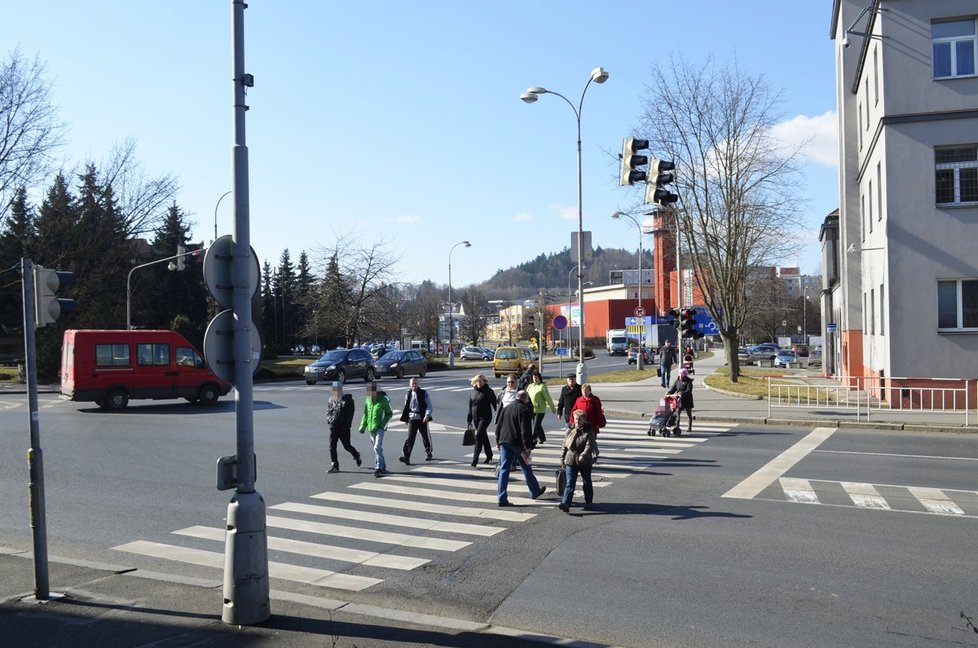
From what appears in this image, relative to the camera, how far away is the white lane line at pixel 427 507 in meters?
10.9

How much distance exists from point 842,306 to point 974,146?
41.9 feet

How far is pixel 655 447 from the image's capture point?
683 inches

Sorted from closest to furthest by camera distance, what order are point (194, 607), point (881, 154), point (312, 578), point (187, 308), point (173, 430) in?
point (194, 607) < point (312, 578) < point (173, 430) < point (881, 154) < point (187, 308)

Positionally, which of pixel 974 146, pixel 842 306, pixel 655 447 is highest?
pixel 974 146

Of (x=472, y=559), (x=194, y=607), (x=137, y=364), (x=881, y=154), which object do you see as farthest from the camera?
(x=137, y=364)

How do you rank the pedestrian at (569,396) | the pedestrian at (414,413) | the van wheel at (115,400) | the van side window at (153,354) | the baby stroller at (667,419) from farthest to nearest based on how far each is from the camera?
1. the van side window at (153,354)
2. the van wheel at (115,400)
3. the baby stroller at (667,419)
4. the pedestrian at (569,396)
5. the pedestrian at (414,413)

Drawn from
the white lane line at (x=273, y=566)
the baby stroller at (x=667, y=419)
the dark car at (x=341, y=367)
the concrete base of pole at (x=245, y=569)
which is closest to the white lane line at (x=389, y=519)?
the white lane line at (x=273, y=566)

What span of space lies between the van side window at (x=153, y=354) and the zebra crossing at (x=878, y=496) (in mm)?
22273

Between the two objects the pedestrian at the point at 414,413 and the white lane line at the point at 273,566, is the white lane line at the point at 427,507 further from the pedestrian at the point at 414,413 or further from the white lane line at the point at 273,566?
the pedestrian at the point at 414,413

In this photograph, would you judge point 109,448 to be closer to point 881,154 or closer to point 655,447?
point 655,447

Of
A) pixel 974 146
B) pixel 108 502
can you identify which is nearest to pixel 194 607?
pixel 108 502

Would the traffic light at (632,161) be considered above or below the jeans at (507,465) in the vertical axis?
above

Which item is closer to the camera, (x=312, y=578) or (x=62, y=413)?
(x=312, y=578)

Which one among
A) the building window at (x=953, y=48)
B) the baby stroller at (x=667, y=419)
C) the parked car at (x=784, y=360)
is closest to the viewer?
the baby stroller at (x=667, y=419)
